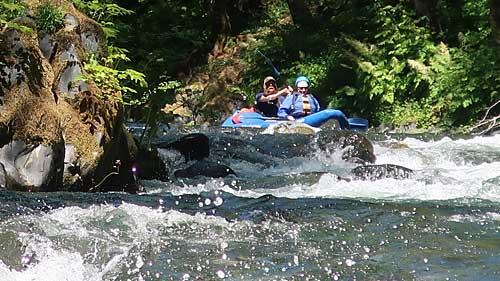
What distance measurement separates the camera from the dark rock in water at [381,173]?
301 inches

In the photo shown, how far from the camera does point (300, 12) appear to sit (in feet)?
65.2

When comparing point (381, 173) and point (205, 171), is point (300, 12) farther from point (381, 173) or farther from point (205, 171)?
point (381, 173)

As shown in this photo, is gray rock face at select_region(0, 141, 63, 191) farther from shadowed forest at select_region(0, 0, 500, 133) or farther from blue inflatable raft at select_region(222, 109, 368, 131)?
blue inflatable raft at select_region(222, 109, 368, 131)

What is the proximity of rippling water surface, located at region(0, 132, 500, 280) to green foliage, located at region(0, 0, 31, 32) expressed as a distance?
57.0 inches

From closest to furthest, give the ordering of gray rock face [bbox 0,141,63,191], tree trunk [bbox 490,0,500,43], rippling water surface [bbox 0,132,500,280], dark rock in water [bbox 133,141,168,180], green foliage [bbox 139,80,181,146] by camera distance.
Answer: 1. rippling water surface [bbox 0,132,500,280]
2. gray rock face [bbox 0,141,63,191]
3. dark rock in water [bbox 133,141,168,180]
4. green foliage [bbox 139,80,181,146]
5. tree trunk [bbox 490,0,500,43]

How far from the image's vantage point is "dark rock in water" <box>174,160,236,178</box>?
836 centimetres

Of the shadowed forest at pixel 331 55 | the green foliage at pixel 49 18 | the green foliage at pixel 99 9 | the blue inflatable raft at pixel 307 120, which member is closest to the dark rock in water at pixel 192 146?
the shadowed forest at pixel 331 55

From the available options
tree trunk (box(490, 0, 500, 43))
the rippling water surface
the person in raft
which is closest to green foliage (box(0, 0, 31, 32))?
the rippling water surface

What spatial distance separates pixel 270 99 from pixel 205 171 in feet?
20.4

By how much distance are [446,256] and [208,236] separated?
130 centimetres

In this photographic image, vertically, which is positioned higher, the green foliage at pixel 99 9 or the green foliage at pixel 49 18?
the green foliage at pixel 99 9

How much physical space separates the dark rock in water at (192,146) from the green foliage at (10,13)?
3247mm

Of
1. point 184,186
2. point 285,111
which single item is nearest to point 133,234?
point 184,186

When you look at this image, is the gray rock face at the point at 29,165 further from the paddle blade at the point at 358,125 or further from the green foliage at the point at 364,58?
the paddle blade at the point at 358,125
